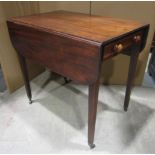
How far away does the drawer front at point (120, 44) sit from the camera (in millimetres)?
902

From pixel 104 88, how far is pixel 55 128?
779mm

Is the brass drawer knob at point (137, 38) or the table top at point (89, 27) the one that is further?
the brass drawer knob at point (137, 38)

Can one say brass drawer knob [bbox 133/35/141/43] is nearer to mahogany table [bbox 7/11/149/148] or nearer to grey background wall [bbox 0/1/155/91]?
mahogany table [bbox 7/11/149/148]

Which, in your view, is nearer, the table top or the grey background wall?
the table top

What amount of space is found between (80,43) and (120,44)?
9.7 inches

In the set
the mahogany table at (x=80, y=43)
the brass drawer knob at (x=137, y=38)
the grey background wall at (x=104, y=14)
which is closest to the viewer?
the mahogany table at (x=80, y=43)

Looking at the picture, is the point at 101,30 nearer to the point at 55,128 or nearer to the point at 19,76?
the point at 55,128

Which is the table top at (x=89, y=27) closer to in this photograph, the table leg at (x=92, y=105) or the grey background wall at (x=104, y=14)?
the table leg at (x=92, y=105)

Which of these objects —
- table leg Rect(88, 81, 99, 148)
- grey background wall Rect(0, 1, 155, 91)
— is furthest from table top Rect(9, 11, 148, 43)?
grey background wall Rect(0, 1, 155, 91)

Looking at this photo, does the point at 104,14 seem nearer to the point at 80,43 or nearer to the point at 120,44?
the point at 120,44

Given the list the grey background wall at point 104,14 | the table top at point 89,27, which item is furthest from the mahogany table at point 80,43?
the grey background wall at point 104,14

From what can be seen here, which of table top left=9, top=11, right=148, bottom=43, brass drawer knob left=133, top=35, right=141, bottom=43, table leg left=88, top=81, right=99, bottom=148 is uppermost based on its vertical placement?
table top left=9, top=11, right=148, bottom=43

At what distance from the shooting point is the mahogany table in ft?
2.90

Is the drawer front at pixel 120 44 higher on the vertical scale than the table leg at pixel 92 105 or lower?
higher
